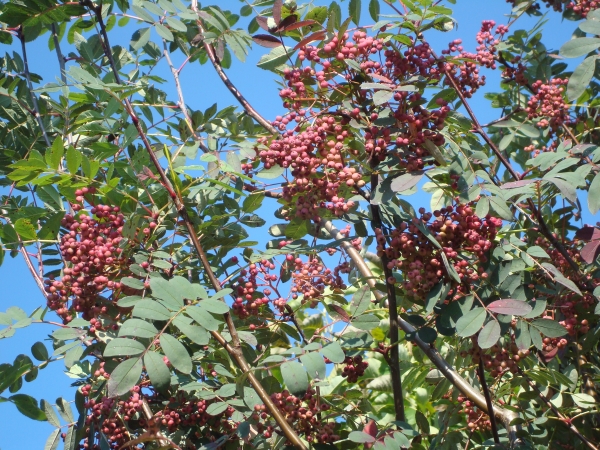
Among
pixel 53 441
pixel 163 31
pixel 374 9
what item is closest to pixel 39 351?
pixel 53 441

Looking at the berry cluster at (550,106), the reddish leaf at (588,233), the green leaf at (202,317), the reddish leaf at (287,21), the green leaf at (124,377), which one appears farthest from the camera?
the berry cluster at (550,106)

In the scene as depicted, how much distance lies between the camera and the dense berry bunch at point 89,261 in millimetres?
1874

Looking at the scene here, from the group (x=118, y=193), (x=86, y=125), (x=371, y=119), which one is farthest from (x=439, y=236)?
(x=86, y=125)

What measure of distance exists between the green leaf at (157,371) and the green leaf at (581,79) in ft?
4.36

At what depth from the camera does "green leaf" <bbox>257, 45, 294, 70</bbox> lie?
6.81 feet

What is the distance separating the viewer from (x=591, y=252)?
6.53 feet

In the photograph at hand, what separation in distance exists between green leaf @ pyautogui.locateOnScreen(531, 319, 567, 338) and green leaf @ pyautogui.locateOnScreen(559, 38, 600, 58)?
2.55ft

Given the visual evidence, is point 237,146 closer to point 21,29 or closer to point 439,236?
point 439,236

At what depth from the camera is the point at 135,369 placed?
5.00ft

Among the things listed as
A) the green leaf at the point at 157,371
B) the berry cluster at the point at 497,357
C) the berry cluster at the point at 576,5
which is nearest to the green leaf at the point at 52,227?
the green leaf at the point at 157,371

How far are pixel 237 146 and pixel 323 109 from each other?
0.36 m

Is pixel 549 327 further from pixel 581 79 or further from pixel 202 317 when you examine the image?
pixel 202 317

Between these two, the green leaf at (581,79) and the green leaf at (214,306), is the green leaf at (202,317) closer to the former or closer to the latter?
the green leaf at (214,306)

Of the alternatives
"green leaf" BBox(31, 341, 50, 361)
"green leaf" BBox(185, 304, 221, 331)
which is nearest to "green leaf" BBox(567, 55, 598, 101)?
"green leaf" BBox(185, 304, 221, 331)
